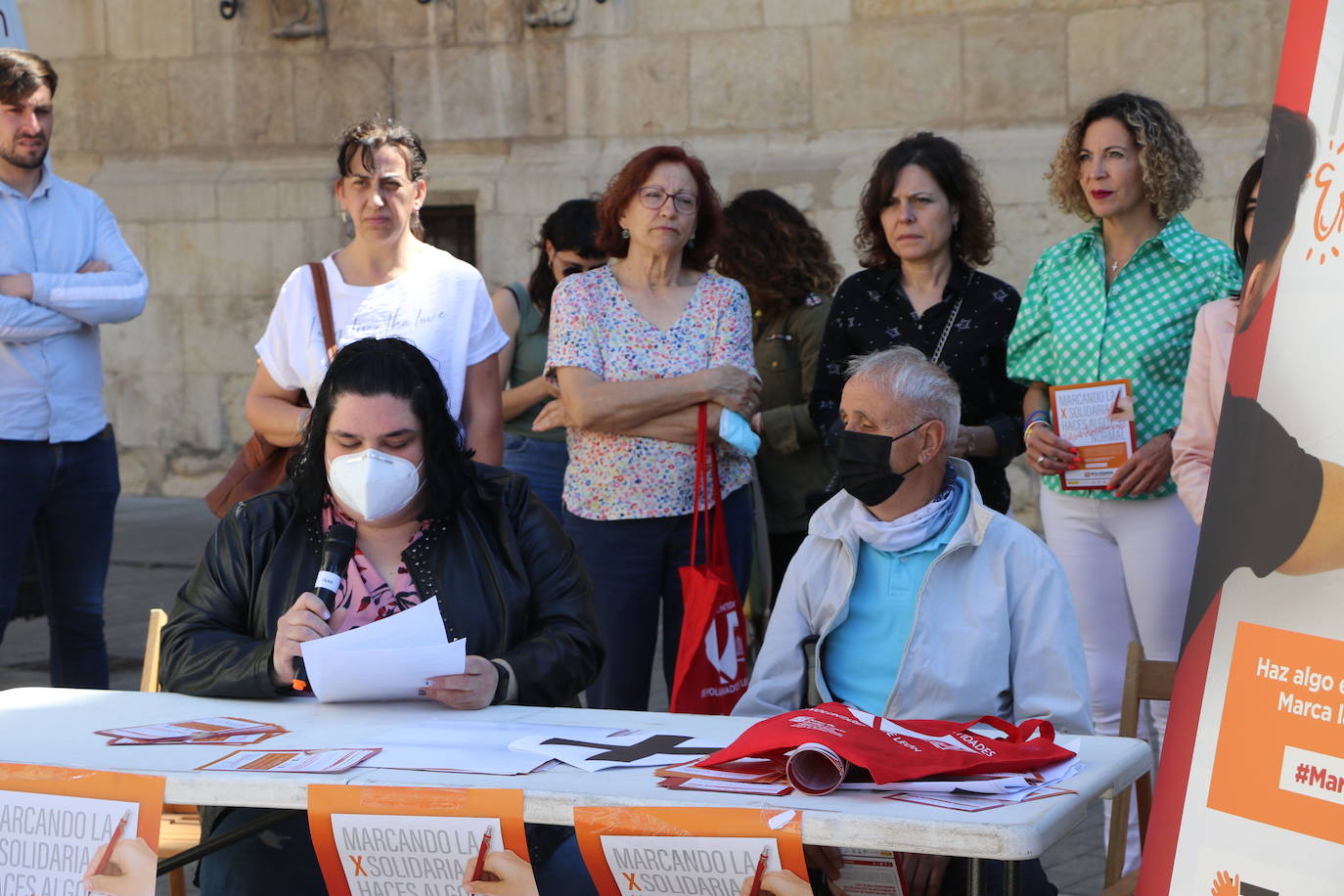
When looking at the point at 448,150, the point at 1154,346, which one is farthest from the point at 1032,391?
the point at 448,150

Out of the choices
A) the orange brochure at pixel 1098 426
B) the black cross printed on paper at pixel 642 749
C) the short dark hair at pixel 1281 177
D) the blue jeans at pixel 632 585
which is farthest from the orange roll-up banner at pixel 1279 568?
the blue jeans at pixel 632 585

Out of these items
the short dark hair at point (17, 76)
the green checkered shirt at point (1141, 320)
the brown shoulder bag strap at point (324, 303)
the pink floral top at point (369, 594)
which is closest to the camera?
the pink floral top at point (369, 594)

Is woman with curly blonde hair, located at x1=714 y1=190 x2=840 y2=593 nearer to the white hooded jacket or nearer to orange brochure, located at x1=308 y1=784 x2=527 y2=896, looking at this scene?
the white hooded jacket

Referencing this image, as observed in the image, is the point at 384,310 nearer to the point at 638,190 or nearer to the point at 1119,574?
the point at 638,190

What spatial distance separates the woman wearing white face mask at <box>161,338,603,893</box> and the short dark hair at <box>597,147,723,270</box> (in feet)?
4.82

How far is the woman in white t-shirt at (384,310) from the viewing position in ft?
15.1

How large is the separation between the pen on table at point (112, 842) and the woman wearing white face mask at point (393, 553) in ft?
1.89

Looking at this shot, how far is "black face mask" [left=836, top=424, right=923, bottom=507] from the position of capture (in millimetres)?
3447

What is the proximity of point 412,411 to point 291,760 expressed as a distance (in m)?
0.94

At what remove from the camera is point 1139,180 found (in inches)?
177

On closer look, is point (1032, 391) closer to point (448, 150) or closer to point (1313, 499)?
point (1313, 499)

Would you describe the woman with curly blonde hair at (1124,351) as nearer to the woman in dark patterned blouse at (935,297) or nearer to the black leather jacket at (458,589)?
the woman in dark patterned blouse at (935,297)

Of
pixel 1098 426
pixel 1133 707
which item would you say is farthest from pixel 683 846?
pixel 1098 426

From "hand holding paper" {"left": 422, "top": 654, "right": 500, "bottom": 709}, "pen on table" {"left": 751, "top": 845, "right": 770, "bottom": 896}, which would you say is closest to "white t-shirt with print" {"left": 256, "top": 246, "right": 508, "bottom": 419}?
"hand holding paper" {"left": 422, "top": 654, "right": 500, "bottom": 709}
